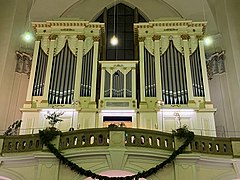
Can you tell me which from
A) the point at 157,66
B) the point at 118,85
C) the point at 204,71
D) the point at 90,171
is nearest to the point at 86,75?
the point at 118,85

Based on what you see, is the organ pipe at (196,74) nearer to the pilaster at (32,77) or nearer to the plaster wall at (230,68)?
the plaster wall at (230,68)

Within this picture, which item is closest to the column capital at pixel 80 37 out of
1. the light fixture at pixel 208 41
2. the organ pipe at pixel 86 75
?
the organ pipe at pixel 86 75

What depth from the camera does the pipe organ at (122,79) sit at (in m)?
15.8

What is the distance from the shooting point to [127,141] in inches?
451

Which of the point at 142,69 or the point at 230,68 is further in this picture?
the point at 142,69

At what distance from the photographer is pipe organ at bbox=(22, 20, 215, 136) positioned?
15812 millimetres

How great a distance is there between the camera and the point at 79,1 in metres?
21.1

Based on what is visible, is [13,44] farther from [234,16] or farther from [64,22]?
[234,16]

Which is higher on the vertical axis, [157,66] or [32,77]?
[157,66]

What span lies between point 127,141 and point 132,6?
1192 centimetres

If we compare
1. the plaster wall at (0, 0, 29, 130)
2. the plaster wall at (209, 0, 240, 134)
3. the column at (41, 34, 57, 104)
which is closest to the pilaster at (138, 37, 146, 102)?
the plaster wall at (209, 0, 240, 134)

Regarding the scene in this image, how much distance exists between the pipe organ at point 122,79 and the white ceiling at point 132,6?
2388mm

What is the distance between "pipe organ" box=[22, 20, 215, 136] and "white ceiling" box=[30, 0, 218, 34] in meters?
2.39

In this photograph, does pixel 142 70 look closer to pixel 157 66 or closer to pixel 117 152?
pixel 157 66
